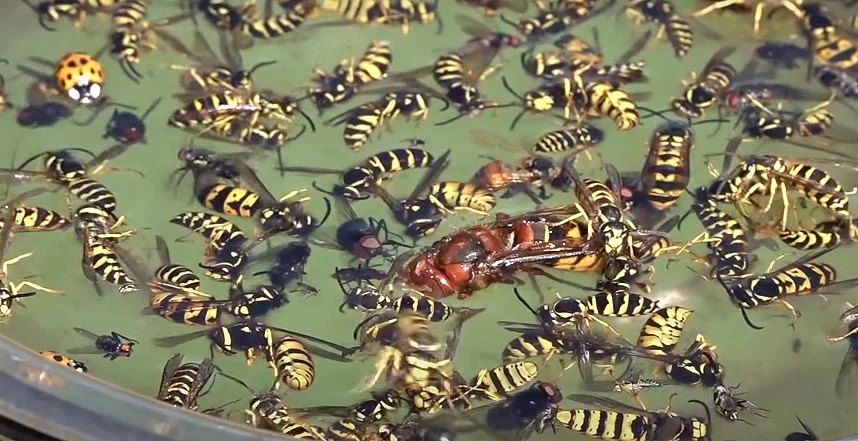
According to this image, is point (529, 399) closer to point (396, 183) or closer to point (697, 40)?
point (396, 183)

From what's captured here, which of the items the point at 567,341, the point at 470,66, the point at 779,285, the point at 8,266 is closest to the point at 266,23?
the point at 470,66

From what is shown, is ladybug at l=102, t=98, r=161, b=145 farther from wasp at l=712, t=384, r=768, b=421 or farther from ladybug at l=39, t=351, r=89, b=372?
wasp at l=712, t=384, r=768, b=421

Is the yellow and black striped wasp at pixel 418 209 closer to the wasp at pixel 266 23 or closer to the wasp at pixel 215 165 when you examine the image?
the wasp at pixel 215 165

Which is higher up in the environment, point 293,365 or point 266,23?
point 266,23

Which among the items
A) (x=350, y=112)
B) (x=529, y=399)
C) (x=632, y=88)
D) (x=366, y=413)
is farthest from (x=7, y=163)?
(x=632, y=88)

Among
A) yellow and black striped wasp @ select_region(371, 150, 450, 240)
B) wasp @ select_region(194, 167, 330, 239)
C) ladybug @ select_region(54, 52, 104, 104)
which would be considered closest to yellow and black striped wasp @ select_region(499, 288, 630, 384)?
yellow and black striped wasp @ select_region(371, 150, 450, 240)

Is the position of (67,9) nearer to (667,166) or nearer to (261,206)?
(261,206)

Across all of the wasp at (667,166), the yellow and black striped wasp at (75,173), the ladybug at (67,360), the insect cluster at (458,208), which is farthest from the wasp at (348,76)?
the ladybug at (67,360)
